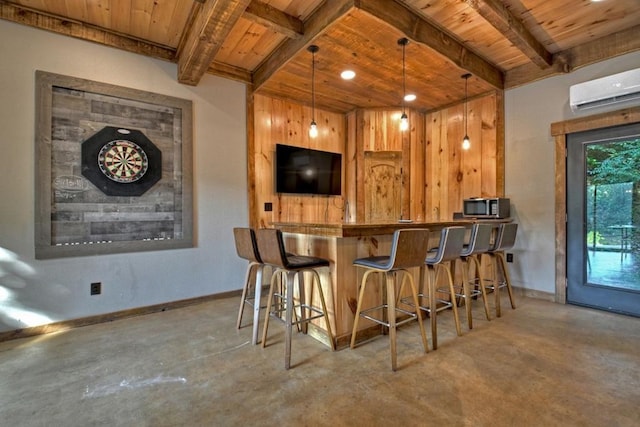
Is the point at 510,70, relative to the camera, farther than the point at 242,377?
Yes

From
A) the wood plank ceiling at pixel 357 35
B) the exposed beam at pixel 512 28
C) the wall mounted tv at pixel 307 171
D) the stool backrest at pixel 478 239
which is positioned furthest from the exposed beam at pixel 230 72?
the stool backrest at pixel 478 239

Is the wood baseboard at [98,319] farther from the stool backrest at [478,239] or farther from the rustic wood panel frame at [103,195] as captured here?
the stool backrest at [478,239]

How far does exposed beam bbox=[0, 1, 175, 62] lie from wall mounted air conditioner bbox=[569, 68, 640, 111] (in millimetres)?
4546

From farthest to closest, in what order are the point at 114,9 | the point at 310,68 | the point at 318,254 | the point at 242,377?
1. the point at 310,68
2. the point at 114,9
3. the point at 318,254
4. the point at 242,377

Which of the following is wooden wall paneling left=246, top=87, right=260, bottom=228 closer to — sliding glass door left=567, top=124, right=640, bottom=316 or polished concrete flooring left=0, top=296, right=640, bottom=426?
polished concrete flooring left=0, top=296, right=640, bottom=426

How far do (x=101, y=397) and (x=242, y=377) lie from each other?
0.81 metres

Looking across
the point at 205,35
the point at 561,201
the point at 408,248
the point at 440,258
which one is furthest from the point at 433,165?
the point at 205,35

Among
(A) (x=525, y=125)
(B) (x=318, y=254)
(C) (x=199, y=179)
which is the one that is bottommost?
(B) (x=318, y=254)

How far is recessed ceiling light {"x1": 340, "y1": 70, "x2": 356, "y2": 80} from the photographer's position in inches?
138

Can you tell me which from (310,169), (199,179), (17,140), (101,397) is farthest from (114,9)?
(101,397)

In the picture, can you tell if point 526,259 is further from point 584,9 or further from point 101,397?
point 101,397

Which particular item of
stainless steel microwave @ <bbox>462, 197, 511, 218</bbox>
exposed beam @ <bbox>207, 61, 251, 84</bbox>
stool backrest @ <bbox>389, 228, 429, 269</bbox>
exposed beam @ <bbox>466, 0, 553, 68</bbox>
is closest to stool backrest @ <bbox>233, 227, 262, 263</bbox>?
stool backrest @ <bbox>389, 228, 429, 269</bbox>

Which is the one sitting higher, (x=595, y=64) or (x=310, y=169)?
(x=595, y=64)

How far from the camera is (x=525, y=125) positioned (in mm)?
3779
